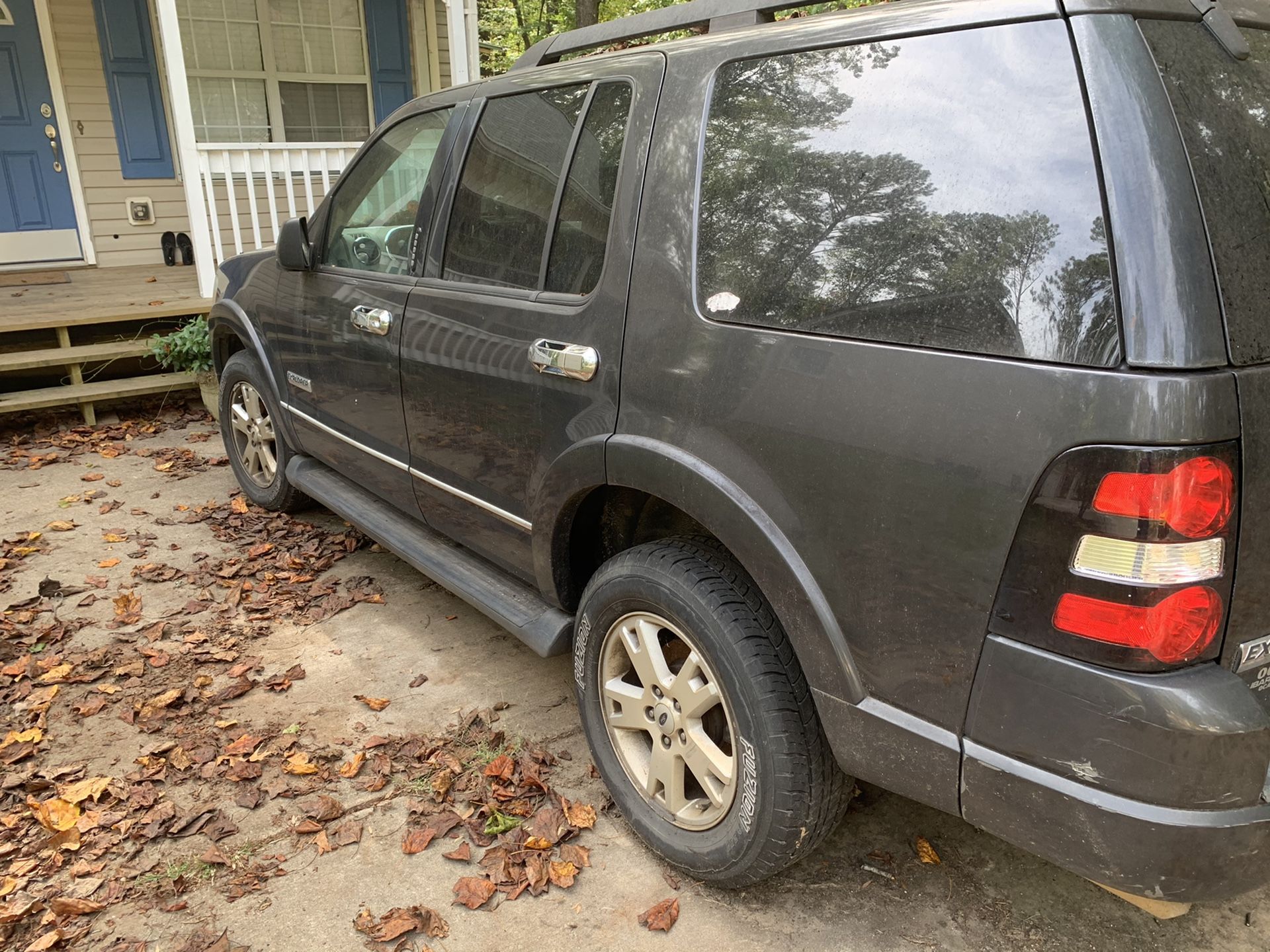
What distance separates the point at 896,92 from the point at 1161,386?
0.76 meters

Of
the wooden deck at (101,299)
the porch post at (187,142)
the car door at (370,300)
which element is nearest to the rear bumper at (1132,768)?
the car door at (370,300)

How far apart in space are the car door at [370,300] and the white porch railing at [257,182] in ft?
10.8

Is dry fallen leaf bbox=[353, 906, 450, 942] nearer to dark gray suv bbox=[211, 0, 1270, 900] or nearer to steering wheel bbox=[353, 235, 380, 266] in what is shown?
dark gray suv bbox=[211, 0, 1270, 900]

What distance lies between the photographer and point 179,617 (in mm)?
3875

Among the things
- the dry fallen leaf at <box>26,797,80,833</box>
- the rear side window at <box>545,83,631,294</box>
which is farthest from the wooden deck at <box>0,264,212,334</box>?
the rear side window at <box>545,83,631,294</box>

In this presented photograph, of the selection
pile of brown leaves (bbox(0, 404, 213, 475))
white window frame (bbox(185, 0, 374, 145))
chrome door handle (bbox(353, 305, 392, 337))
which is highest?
white window frame (bbox(185, 0, 374, 145))

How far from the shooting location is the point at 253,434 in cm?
474

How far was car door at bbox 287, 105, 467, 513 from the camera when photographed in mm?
3246

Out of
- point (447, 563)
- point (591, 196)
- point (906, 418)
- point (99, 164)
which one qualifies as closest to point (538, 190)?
point (591, 196)

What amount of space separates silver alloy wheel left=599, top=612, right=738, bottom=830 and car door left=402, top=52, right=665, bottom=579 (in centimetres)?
46

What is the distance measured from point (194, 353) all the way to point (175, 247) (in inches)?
126

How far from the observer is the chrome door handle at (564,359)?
237cm

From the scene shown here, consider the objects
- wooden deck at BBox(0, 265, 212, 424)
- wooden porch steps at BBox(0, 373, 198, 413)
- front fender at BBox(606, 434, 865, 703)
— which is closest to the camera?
front fender at BBox(606, 434, 865, 703)

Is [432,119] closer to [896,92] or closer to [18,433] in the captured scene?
[896,92]
